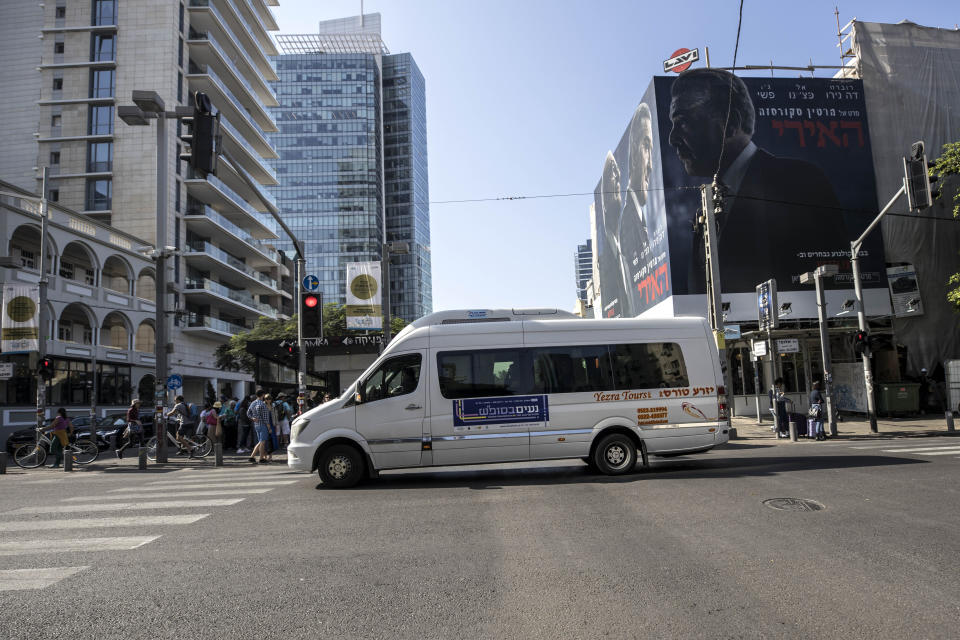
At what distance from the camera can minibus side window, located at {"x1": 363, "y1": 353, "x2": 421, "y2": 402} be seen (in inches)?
398

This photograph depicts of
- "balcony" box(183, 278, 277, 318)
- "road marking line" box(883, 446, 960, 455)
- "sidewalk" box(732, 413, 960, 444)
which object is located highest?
"balcony" box(183, 278, 277, 318)

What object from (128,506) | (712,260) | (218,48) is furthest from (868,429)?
(218,48)

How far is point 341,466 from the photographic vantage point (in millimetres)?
9930

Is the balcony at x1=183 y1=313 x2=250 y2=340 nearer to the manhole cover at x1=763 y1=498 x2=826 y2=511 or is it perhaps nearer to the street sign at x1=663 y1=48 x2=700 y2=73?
the street sign at x1=663 y1=48 x2=700 y2=73

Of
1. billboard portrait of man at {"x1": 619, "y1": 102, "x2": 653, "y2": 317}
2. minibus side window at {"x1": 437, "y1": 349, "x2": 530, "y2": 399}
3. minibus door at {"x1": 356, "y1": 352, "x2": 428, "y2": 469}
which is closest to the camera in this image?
minibus door at {"x1": 356, "y1": 352, "x2": 428, "y2": 469}

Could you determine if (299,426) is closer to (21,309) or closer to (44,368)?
(44,368)

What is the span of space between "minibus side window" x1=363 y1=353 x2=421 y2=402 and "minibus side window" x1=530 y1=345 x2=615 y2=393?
2.00 metres

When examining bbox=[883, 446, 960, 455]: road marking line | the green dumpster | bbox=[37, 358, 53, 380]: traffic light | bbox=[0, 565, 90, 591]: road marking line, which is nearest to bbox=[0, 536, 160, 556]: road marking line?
bbox=[0, 565, 90, 591]: road marking line

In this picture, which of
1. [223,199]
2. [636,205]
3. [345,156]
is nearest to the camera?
[636,205]

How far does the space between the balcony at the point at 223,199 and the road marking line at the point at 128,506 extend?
3790 centimetres

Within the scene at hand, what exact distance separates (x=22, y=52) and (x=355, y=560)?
60586 millimetres

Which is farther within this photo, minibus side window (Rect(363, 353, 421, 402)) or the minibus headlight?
minibus side window (Rect(363, 353, 421, 402))

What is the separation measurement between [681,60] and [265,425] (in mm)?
27199

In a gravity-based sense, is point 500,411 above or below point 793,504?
above
